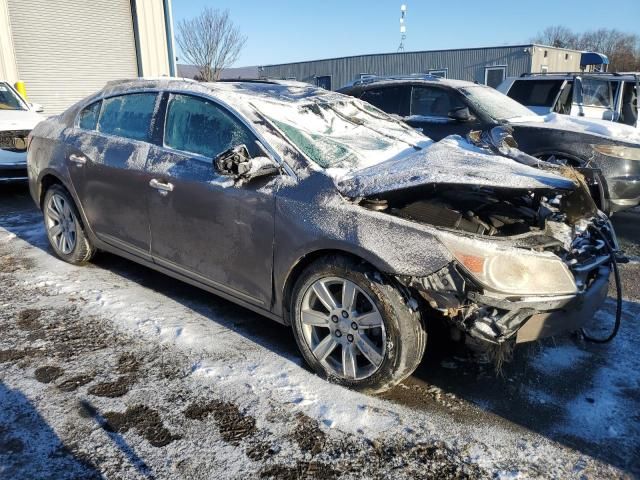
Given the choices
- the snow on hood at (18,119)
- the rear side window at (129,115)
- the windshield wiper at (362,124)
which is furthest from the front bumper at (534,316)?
the snow on hood at (18,119)

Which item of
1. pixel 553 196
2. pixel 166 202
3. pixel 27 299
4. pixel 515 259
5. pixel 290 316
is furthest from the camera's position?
pixel 27 299

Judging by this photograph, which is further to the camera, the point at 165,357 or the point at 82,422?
the point at 165,357

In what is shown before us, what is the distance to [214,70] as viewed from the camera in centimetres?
2898

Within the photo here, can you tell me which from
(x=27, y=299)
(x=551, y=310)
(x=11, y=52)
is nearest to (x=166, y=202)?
(x=27, y=299)

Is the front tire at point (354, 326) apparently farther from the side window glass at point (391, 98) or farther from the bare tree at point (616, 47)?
the bare tree at point (616, 47)

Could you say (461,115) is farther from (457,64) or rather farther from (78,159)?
(457,64)

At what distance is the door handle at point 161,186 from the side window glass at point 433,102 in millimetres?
4384

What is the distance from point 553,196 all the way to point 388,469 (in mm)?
1996

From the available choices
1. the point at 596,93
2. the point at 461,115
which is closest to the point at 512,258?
the point at 461,115

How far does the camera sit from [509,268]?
101 inches

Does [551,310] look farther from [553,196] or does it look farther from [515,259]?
[553,196]

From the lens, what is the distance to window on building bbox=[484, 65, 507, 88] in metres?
24.1

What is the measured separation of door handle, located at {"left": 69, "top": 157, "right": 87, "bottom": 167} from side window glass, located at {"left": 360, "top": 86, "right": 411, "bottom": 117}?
4223mm

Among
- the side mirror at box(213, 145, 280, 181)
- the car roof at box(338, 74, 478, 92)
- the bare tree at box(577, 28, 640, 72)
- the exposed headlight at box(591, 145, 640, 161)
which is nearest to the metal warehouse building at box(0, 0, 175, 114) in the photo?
the car roof at box(338, 74, 478, 92)
